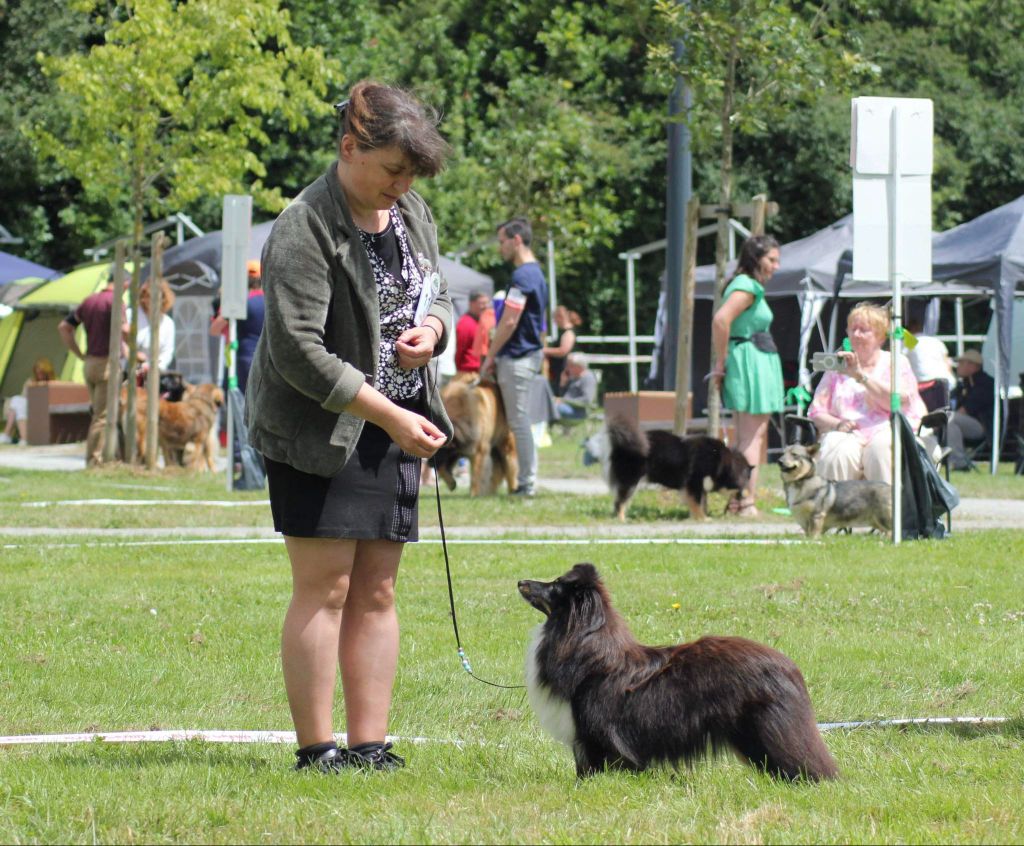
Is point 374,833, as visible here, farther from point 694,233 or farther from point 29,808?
point 694,233

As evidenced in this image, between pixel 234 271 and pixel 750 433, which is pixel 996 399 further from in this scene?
pixel 234 271

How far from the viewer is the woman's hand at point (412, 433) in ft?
12.6

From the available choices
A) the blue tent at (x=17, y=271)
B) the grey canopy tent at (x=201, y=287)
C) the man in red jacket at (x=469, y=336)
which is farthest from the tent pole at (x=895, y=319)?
the blue tent at (x=17, y=271)

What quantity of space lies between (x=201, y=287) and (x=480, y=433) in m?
12.3

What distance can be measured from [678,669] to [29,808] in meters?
1.67

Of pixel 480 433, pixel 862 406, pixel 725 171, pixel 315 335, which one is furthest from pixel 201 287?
pixel 315 335

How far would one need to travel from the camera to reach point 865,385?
10.2 metres

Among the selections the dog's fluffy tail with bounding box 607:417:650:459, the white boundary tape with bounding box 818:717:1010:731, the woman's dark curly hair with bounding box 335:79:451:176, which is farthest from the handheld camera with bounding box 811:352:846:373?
the woman's dark curly hair with bounding box 335:79:451:176

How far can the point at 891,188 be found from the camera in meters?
9.19

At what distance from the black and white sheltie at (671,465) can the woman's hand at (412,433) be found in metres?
7.35

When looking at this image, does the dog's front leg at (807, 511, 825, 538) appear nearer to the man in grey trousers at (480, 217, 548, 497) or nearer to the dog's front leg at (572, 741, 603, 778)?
the man in grey trousers at (480, 217, 548, 497)

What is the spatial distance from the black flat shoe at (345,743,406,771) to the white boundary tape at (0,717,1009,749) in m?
0.36

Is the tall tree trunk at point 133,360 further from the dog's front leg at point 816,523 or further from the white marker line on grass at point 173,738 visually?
the white marker line on grass at point 173,738

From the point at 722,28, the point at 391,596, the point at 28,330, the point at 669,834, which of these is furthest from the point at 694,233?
the point at 28,330
